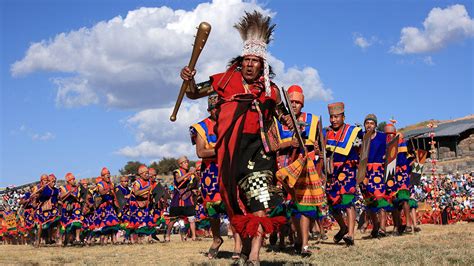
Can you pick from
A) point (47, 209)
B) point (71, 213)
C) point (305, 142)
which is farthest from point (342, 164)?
point (71, 213)

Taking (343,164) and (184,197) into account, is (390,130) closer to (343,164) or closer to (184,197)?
(343,164)

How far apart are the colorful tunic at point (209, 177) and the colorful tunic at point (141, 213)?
8.04m

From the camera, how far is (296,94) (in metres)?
9.52

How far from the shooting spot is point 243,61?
277 inches

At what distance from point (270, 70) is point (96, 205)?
1192cm

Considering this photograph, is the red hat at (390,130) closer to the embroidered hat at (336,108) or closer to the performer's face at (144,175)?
the embroidered hat at (336,108)

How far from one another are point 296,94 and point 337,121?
1.14 meters

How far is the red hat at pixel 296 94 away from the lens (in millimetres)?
9477

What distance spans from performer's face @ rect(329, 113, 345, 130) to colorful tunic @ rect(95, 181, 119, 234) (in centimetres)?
916

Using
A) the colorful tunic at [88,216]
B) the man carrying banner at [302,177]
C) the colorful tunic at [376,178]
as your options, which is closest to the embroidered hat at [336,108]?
the man carrying banner at [302,177]

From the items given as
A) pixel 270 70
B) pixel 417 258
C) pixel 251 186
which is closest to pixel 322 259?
pixel 417 258

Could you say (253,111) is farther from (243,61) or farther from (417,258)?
(417,258)

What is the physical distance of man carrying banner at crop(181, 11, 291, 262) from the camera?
6.43 meters

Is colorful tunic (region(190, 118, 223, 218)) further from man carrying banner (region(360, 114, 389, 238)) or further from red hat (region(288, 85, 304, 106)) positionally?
man carrying banner (region(360, 114, 389, 238))
